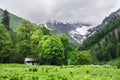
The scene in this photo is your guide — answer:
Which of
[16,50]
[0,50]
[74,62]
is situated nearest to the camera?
[0,50]

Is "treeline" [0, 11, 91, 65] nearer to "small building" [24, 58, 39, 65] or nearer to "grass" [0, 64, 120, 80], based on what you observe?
"small building" [24, 58, 39, 65]

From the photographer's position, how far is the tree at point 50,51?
9500 centimetres

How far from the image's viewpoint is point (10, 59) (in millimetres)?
101562

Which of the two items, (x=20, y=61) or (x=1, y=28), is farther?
(x=20, y=61)

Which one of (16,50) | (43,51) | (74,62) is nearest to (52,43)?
(43,51)

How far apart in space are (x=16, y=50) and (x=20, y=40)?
3218 millimetres

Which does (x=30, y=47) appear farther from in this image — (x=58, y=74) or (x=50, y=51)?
(x=58, y=74)

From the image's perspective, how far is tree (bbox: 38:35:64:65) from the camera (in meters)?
95.0

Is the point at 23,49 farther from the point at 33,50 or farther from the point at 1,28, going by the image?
the point at 1,28

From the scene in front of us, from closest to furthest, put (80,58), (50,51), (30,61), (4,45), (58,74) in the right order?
(58,74) < (4,45) < (50,51) < (30,61) < (80,58)

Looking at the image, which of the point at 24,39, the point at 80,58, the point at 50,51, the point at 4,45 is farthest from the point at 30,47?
the point at 80,58

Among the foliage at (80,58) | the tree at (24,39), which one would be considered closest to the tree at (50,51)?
the tree at (24,39)

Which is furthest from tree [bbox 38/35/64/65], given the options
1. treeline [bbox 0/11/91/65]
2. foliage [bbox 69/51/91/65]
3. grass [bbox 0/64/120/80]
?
grass [bbox 0/64/120/80]

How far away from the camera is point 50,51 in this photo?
95438mm
